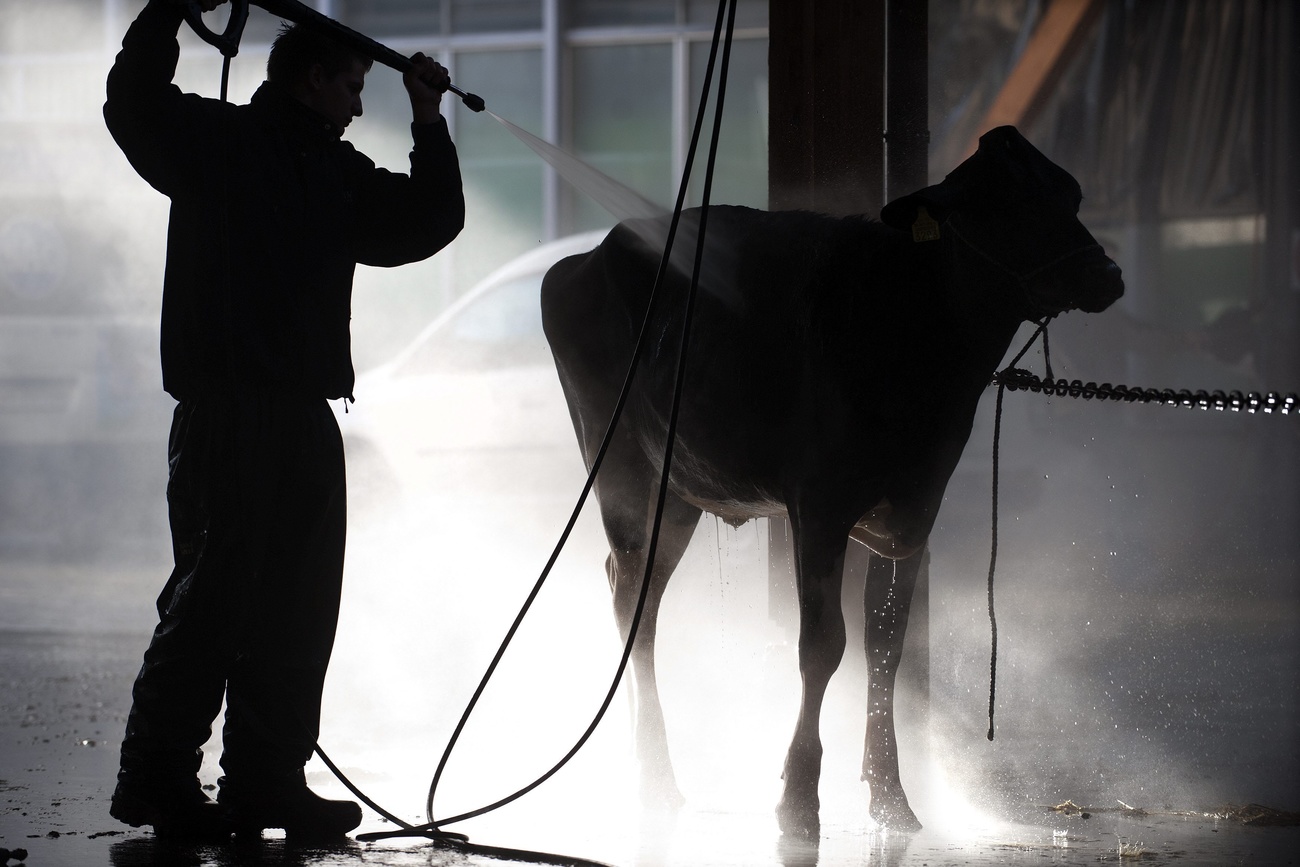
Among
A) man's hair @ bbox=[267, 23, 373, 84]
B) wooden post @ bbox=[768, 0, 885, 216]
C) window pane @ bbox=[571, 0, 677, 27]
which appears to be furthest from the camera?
window pane @ bbox=[571, 0, 677, 27]

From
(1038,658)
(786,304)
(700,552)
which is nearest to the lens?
(786,304)

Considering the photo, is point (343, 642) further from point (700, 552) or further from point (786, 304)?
point (786, 304)

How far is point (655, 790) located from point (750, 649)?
258 cm

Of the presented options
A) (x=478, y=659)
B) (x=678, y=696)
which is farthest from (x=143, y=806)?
(x=478, y=659)

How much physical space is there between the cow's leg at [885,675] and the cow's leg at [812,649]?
235 millimetres

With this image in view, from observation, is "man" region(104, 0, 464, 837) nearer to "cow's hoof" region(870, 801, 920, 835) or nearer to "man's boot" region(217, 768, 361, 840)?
"man's boot" region(217, 768, 361, 840)

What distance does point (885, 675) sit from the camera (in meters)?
3.58

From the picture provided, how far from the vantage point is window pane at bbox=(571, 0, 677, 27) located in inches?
551

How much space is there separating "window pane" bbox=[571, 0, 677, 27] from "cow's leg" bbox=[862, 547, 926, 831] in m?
11.3

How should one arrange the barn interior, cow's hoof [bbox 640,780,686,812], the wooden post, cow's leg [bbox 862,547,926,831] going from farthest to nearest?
the wooden post, the barn interior, cow's hoof [bbox 640,780,686,812], cow's leg [bbox 862,547,926,831]

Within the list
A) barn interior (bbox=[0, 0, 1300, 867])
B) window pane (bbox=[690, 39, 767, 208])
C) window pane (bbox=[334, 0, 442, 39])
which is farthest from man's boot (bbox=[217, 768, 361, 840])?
window pane (bbox=[334, 0, 442, 39])

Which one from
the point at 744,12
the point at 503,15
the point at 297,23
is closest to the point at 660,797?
the point at 297,23

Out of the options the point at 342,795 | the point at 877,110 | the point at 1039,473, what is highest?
the point at 877,110

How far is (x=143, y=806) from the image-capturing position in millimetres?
3141
